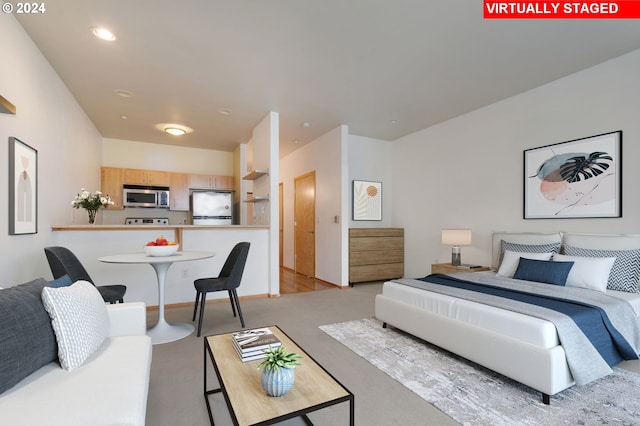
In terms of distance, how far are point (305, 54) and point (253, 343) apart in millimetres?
2596

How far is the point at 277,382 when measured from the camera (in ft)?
4.05

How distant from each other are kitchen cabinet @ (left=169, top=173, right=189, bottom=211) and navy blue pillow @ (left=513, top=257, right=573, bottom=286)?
18.5ft

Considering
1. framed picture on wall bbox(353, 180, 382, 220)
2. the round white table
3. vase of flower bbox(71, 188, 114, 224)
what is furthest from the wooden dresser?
vase of flower bbox(71, 188, 114, 224)

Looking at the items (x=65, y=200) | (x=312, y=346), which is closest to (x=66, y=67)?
(x=65, y=200)

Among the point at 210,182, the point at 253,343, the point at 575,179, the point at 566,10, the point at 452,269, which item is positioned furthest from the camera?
the point at 210,182

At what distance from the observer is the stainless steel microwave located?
5.55 metres

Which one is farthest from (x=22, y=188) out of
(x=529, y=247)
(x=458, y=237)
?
(x=529, y=247)

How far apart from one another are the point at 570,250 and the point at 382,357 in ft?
7.33

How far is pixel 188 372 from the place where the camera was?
2.22m

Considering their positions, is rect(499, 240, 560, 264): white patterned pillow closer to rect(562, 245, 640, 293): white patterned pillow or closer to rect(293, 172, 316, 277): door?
rect(562, 245, 640, 293): white patterned pillow

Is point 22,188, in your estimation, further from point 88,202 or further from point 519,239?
point 519,239

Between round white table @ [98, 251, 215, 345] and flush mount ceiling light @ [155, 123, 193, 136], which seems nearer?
round white table @ [98, 251, 215, 345]

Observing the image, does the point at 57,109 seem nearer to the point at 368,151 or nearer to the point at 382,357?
the point at 382,357

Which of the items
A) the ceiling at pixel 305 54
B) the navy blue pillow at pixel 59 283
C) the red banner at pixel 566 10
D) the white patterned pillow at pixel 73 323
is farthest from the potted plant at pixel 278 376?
the red banner at pixel 566 10
